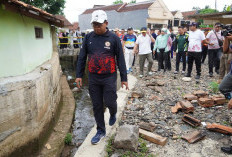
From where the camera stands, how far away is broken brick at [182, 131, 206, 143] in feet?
10.4

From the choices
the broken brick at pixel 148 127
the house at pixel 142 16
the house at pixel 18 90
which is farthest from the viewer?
the house at pixel 142 16

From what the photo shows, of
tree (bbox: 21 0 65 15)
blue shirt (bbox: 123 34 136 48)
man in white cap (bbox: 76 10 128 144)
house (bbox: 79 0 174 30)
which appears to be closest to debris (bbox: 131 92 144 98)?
man in white cap (bbox: 76 10 128 144)

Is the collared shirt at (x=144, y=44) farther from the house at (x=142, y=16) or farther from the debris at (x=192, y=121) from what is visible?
the house at (x=142, y=16)

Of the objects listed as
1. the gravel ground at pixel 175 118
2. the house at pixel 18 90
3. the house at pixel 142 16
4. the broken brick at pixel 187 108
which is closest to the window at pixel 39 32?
the house at pixel 18 90

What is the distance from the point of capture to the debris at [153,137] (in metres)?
3.14

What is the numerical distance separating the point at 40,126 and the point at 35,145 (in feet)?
1.27

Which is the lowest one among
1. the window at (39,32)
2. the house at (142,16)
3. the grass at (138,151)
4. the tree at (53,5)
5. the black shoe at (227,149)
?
the grass at (138,151)

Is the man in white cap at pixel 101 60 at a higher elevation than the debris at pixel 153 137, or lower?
higher

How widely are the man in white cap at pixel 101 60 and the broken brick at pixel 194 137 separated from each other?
1381 millimetres

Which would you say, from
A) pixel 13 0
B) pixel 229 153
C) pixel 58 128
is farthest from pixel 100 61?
pixel 58 128

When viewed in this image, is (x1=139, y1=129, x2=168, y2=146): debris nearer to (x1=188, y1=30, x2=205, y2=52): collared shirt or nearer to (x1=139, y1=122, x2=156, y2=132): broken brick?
(x1=139, y1=122, x2=156, y2=132): broken brick

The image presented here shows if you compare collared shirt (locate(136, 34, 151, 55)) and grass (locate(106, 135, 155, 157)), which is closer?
grass (locate(106, 135, 155, 157))

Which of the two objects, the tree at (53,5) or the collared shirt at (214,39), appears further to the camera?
the tree at (53,5)

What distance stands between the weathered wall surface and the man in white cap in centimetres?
116
